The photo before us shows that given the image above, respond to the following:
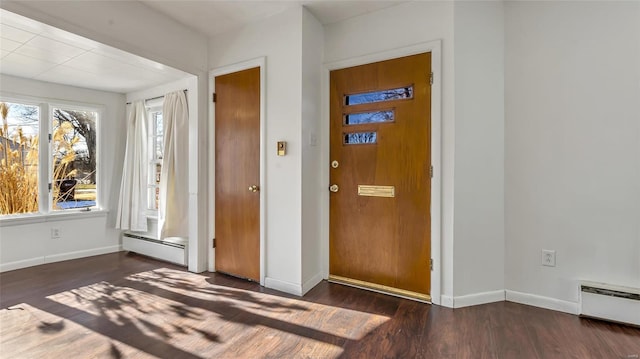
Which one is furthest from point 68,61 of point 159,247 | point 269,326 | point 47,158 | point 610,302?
point 610,302

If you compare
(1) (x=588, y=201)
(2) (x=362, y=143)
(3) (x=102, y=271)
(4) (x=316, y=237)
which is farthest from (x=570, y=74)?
(3) (x=102, y=271)

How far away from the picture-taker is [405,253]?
257cm

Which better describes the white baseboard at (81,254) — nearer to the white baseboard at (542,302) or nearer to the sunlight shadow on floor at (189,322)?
the sunlight shadow on floor at (189,322)

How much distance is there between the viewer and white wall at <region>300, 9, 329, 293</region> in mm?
2680

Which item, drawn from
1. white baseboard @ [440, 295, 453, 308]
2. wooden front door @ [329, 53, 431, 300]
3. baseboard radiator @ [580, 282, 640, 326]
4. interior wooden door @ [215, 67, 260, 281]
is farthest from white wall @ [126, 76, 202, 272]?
baseboard radiator @ [580, 282, 640, 326]

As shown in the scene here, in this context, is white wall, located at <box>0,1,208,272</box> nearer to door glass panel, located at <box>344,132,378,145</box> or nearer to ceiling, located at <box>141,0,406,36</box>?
ceiling, located at <box>141,0,406,36</box>

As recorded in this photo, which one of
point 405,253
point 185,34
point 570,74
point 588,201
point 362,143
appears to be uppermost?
point 185,34

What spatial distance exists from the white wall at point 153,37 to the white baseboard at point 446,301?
8.22 ft

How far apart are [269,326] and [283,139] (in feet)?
5.23

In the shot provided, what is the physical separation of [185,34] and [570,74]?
353cm

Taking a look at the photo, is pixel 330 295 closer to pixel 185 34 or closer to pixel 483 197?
pixel 483 197

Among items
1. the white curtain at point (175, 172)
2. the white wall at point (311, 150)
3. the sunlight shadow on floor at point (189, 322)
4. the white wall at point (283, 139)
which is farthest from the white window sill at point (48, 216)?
the white wall at point (311, 150)

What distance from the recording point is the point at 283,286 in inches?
107

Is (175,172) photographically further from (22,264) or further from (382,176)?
(382,176)
